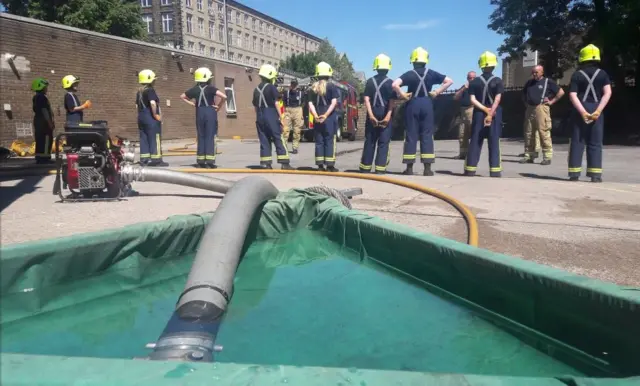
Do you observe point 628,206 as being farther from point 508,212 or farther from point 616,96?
point 616,96

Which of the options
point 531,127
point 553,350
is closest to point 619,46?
point 531,127

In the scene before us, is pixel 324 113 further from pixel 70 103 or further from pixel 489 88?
pixel 70 103

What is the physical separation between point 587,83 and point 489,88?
134 cm

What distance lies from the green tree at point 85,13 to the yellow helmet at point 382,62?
29188mm

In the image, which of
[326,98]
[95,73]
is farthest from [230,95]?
[326,98]

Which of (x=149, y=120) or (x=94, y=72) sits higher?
(x=94, y=72)

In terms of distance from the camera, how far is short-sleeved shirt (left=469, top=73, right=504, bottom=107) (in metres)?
7.58

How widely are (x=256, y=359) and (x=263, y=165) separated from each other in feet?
21.6

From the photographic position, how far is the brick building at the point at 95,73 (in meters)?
14.3

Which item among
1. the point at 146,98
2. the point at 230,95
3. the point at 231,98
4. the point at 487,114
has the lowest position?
the point at 487,114

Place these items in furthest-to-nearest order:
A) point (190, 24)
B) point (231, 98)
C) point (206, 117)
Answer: point (190, 24), point (231, 98), point (206, 117)

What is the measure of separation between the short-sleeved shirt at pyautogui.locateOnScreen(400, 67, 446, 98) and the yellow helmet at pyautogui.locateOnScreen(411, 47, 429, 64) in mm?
135

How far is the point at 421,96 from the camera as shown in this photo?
24.7 ft

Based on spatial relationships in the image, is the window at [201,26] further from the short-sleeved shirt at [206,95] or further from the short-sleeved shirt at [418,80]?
the short-sleeved shirt at [418,80]
